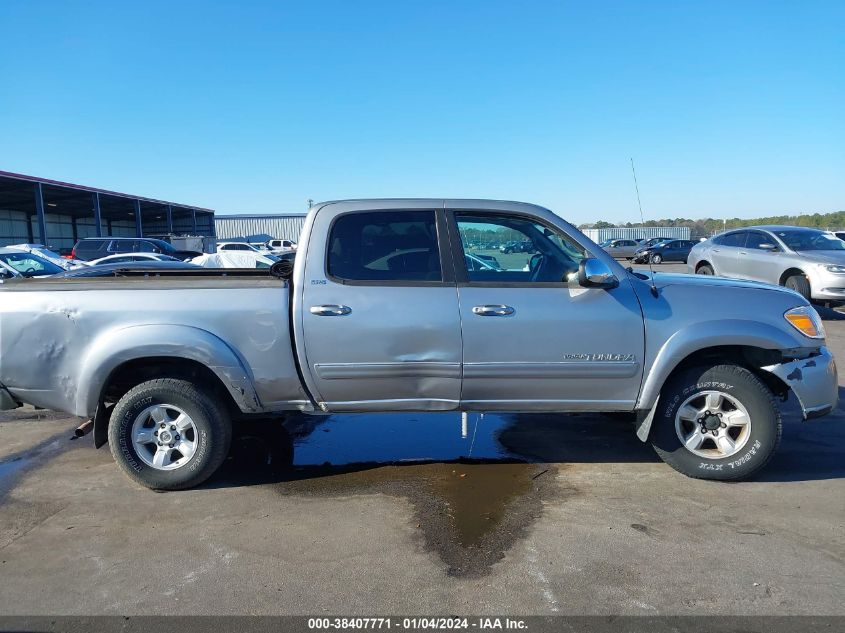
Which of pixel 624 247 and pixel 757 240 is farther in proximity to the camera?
pixel 624 247

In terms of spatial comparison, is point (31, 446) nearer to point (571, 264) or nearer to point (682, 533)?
point (571, 264)

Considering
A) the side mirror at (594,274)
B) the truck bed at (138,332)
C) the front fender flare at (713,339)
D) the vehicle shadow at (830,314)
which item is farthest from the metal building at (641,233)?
the truck bed at (138,332)

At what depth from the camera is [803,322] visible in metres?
4.00

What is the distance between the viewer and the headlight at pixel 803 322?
3.99 meters

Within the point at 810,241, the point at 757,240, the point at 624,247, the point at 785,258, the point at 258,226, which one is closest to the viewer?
the point at 785,258

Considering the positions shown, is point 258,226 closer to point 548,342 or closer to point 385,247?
point 385,247

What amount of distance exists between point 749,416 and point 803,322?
73 cm

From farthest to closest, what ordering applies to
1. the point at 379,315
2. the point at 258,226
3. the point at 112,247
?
the point at 258,226 < the point at 112,247 < the point at 379,315

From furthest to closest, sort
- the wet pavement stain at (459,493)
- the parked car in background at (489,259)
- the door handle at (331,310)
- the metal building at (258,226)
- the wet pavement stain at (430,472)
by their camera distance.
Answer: the metal building at (258,226)
the parked car in background at (489,259)
the door handle at (331,310)
the wet pavement stain at (430,472)
the wet pavement stain at (459,493)

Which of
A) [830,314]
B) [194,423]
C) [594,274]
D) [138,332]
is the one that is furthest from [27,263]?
[830,314]

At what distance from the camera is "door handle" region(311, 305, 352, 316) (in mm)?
3912

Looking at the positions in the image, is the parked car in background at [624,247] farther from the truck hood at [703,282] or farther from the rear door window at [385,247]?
the rear door window at [385,247]

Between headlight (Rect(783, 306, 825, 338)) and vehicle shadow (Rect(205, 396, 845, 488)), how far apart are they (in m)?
0.49

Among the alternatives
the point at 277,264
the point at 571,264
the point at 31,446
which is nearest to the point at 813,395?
the point at 571,264
